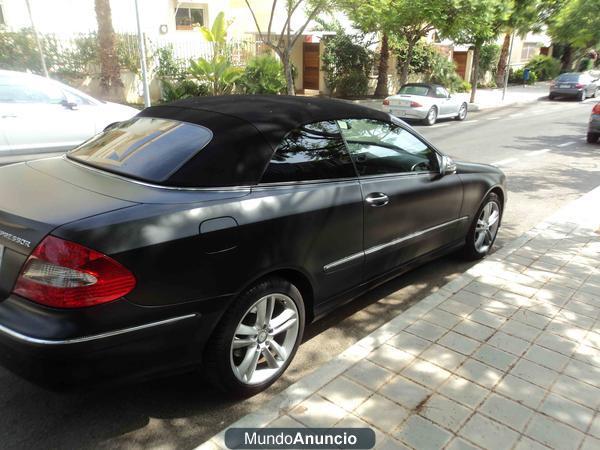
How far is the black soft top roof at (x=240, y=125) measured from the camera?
271 cm

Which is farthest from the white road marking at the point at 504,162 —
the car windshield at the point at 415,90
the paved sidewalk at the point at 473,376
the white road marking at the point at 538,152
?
the car windshield at the point at 415,90

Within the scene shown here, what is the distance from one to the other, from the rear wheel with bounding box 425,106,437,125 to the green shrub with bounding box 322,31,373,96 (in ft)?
23.7

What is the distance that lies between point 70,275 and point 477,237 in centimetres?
389

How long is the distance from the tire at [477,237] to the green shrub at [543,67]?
4135cm

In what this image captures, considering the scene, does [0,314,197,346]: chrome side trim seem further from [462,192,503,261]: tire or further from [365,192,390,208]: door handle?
[462,192,503,261]: tire

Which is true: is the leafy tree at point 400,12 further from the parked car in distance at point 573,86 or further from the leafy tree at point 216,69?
the parked car in distance at point 573,86

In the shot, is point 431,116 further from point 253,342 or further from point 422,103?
point 253,342

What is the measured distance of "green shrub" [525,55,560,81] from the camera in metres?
41.3

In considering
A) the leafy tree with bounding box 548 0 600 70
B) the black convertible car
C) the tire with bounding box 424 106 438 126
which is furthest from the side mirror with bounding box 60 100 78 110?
the leafy tree with bounding box 548 0 600 70

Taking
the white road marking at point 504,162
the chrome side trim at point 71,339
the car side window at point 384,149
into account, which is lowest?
the white road marking at point 504,162

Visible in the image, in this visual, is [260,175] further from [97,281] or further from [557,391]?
[557,391]

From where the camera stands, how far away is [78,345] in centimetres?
216

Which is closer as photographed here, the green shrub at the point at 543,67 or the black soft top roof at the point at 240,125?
the black soft top roof at the point at 240,125

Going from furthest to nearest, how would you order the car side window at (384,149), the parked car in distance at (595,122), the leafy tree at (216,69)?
the leafy tree at (216,69), the parked car in distance at (595,122), the car side window at (384,149)
